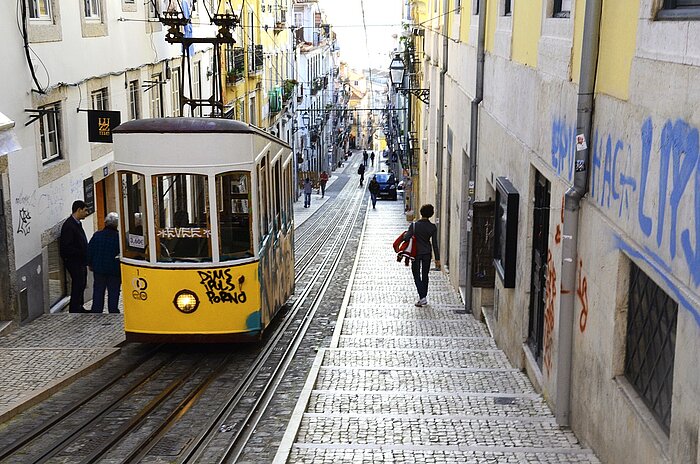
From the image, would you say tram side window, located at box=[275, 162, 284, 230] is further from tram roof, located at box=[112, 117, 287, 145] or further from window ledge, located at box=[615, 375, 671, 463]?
window ledge, located at box=[615, 375, 671, 463]

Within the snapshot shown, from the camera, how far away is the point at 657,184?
15.3 ft

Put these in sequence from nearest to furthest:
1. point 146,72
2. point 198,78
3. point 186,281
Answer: point 186,281
point 146,72
point 198,78

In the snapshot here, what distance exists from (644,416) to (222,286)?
5.26 m

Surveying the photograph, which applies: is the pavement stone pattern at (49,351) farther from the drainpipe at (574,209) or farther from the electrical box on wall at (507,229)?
the drainpipe at (574,209)

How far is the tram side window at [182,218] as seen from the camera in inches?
350

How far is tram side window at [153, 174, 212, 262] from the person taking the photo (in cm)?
888

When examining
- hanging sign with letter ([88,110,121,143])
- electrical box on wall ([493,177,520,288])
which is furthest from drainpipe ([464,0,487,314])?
hanging sign with letter ([88,110,121,143])

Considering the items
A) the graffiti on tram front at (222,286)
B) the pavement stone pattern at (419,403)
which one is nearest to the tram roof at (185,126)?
the graffiti on tram front at (222,286)

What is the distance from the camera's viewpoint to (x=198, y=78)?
2484 cm

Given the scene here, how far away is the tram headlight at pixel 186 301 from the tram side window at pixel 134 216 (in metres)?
0.55

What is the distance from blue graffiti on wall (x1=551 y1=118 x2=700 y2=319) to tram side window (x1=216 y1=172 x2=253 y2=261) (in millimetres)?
4191

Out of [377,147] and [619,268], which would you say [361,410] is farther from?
[377,147]

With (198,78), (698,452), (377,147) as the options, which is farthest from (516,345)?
(377,147)

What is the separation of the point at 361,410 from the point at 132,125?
4074 millimetres
